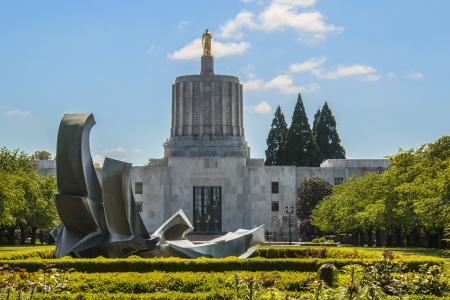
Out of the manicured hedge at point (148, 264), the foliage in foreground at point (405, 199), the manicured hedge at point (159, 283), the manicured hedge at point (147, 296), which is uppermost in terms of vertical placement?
the foliage in foreground at point (405, 199)

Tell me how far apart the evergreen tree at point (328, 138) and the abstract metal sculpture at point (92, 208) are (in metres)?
64.4

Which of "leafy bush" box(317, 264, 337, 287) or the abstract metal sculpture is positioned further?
the abstract metal sculpture

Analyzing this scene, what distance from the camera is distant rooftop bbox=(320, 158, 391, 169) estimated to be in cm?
7619

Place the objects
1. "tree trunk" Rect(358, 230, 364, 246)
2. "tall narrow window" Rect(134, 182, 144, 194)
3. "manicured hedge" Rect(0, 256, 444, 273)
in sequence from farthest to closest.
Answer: "tall narrow window" Rect(134, 182, 144, 194)
"tree trunk" Rect(358, 230, 364, 246)
"manicured hedge" Rect(0, 256, 444, 273)

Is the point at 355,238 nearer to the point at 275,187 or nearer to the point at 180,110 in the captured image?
the point at 275,187

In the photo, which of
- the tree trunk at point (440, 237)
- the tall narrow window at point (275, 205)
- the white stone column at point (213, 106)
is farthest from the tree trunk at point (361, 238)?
the white stone column at point (213, 106)

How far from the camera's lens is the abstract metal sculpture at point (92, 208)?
901 inches

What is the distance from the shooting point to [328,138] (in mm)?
88250

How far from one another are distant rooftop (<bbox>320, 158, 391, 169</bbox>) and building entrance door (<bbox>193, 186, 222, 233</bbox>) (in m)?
12.2

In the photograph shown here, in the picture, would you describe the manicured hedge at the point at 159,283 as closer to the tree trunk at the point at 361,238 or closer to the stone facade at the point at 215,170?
the tree trunk at the point at 361,238

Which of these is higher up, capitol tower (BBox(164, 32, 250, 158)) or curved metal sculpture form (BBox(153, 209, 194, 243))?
capitol tower (BBox(164, 32, 250, 158))

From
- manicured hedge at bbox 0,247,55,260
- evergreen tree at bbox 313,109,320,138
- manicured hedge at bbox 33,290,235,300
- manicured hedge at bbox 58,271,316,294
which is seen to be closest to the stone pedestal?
evergreen tree at bbox 313,109,320,138

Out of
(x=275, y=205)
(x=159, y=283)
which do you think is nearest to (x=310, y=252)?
(x=159, y=283)

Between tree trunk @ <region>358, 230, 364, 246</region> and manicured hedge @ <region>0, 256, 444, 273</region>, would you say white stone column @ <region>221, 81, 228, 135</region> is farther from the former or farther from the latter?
manicured hedge @ <region>0, 256, 444, 273</region>
